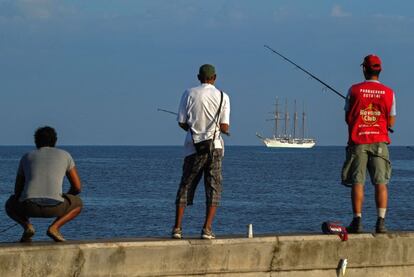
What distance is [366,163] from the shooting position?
10.2m

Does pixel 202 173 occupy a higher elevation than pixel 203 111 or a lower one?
lower

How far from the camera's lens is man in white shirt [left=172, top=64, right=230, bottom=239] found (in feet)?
31.9

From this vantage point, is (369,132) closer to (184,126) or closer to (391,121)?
(391,121)

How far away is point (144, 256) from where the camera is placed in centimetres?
870

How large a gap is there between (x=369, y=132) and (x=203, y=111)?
1612 millimetres

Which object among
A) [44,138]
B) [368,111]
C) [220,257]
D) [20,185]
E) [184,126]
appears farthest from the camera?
[368,111]

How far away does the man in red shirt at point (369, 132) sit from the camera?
1007cm

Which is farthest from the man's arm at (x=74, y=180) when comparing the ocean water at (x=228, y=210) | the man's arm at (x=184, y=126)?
the ocean water at (x=228, y=210)

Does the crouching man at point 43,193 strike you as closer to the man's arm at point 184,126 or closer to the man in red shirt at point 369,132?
the man's arm at point 184,126

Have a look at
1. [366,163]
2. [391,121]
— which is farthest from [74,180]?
[391,121]

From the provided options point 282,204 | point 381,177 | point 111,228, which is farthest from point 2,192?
point 381,177

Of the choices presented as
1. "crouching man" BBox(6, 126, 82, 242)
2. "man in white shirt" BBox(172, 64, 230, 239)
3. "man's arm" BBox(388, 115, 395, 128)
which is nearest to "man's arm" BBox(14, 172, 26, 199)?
"crouching man" BBox(6, 126, 82, 242)

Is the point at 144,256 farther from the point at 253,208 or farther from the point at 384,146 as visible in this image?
the point at 253,208

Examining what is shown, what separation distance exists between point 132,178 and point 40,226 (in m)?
44.8
